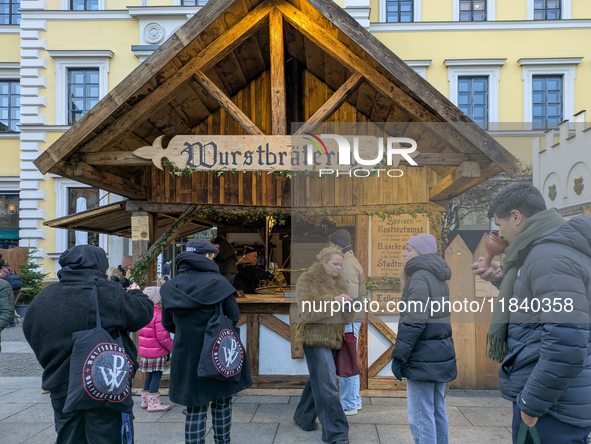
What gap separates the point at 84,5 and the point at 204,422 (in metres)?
16.7

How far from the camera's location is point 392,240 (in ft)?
21.2

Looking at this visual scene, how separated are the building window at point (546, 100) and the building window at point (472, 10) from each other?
3.01 metres

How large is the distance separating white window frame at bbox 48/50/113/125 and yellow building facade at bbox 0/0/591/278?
A: 3cm

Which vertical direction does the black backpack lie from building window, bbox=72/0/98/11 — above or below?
below

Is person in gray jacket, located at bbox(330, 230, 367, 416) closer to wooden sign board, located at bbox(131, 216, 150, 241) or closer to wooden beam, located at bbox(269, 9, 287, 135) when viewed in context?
wooden beam, located at bbox(269, 9, 287, 135)

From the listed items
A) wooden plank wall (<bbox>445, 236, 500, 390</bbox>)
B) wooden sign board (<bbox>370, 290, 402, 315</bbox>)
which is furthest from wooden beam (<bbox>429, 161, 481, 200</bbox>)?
wooden sign board (<bbox>370, 290, 402, 315</bbox>)

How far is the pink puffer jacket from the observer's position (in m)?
5.38

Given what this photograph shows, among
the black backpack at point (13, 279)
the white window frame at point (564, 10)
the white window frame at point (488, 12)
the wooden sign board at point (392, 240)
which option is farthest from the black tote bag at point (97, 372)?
the white window frame at point (564, 10)

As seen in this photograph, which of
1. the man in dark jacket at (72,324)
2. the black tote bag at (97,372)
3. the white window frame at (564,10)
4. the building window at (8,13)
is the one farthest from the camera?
the white window frame at (564,10)

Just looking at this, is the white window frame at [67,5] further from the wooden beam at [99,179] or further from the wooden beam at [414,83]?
the wooden beam at [414,83]

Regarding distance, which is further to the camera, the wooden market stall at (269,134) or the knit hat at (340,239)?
the knit hat at (340,239)

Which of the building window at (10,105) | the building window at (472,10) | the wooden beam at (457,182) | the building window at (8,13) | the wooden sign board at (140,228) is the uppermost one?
the building window at (472,10)

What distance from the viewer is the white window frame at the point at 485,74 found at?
16.2 meters

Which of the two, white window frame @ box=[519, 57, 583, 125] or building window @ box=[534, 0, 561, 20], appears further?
building window @ box=[534, 0, 561, 20]
